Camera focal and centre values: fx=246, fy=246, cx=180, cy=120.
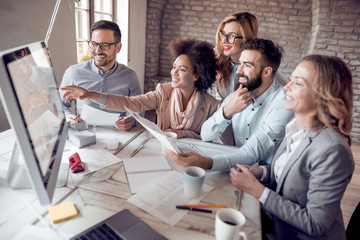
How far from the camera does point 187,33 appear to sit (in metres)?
4.50

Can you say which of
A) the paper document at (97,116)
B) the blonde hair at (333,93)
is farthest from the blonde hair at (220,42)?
the blonde hair at (333,93)

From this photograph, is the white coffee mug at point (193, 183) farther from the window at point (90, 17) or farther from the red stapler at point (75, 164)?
the window at point (90, 17)

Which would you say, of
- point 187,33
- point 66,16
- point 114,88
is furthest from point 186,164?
point 187,33

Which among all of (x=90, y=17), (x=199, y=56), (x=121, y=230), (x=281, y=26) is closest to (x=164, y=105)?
(x=199, y=56)

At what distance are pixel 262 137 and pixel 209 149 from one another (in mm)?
300

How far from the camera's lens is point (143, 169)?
110 cm

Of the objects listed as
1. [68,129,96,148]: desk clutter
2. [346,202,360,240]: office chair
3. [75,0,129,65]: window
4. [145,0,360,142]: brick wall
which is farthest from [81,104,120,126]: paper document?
[145,0,360,142]: brick wall

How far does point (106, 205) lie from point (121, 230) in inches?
5.9

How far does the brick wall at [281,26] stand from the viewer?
3.66 metres

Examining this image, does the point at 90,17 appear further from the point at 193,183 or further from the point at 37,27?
the point at 193,183

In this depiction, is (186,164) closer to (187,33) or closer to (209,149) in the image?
(209,149)

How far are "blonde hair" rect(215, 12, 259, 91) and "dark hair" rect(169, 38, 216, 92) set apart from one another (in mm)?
210

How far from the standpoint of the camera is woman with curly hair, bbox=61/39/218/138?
72.7 inches

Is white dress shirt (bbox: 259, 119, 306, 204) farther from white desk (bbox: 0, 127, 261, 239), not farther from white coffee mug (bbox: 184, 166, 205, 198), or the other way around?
white coffee mug (bbox: 184, 166, 205, 198)
